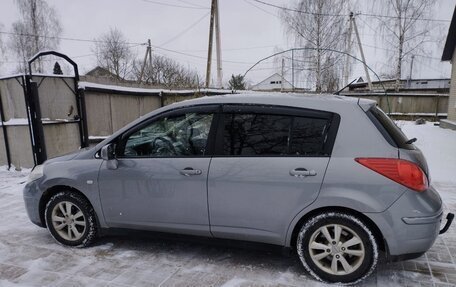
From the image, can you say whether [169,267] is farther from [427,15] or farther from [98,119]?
[427,15]

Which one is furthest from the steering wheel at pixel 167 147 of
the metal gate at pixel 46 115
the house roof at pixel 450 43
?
the house roof at pixel 450 43

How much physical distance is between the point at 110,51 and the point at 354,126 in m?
39.1

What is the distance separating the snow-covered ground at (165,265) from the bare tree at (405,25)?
83.6ft

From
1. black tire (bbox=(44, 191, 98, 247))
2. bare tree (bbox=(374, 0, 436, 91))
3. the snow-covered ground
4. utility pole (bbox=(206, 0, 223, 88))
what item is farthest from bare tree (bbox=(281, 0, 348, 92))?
black tire (bbox=(44, 191, 98, 247))

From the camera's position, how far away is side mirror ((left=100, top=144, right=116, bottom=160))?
3.33 metres

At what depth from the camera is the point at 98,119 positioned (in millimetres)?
8383

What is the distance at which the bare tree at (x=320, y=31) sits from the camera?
77.9 ft

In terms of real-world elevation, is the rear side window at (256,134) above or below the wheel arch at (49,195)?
above

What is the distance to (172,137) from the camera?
133 inches

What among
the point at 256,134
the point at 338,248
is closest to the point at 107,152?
the point at 256,134

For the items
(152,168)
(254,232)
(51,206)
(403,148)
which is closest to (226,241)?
(254,232)

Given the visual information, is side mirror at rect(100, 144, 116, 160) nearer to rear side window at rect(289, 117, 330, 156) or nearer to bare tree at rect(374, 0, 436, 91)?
rear side window at rect(289, 117, 330, 156)

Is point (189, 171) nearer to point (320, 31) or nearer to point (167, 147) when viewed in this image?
point (167, 147)

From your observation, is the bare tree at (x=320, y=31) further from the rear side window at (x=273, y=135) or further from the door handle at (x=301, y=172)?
the door handle at (x=301, y=172)
